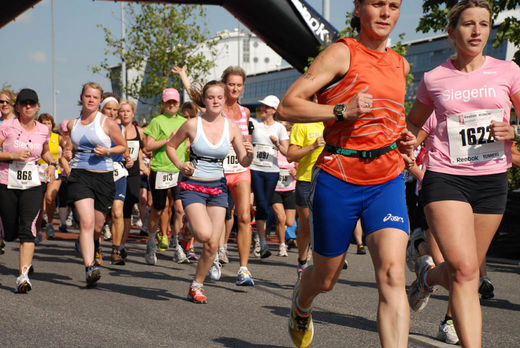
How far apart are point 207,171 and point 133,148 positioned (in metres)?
3.97

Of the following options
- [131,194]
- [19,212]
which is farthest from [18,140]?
[131,194]

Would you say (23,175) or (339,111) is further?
(23,175)

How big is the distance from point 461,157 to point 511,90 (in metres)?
0.53

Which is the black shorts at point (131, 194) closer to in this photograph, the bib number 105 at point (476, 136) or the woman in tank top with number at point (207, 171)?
the woman in tank top with number at point (207, 171)

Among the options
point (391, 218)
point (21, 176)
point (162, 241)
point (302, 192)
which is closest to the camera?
point (391, 218)

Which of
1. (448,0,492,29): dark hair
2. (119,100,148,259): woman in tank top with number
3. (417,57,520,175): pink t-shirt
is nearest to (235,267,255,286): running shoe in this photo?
(119,100,148,259): woman in tank top with number

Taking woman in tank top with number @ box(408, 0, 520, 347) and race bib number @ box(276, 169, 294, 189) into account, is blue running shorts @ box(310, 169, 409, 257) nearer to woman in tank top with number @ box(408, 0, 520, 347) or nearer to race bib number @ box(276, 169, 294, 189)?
woman in tank top with number @ box(408, 0, 520, 347)

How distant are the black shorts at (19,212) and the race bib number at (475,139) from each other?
472 cm

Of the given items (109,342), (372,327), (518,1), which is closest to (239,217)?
(372,327)

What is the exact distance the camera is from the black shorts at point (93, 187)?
7828 millimetres

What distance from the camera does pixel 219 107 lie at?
7285 millimetres

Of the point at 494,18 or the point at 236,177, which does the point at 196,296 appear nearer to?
the point at 236,177

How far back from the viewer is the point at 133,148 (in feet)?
35.4

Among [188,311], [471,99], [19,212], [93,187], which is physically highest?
[471,99]
